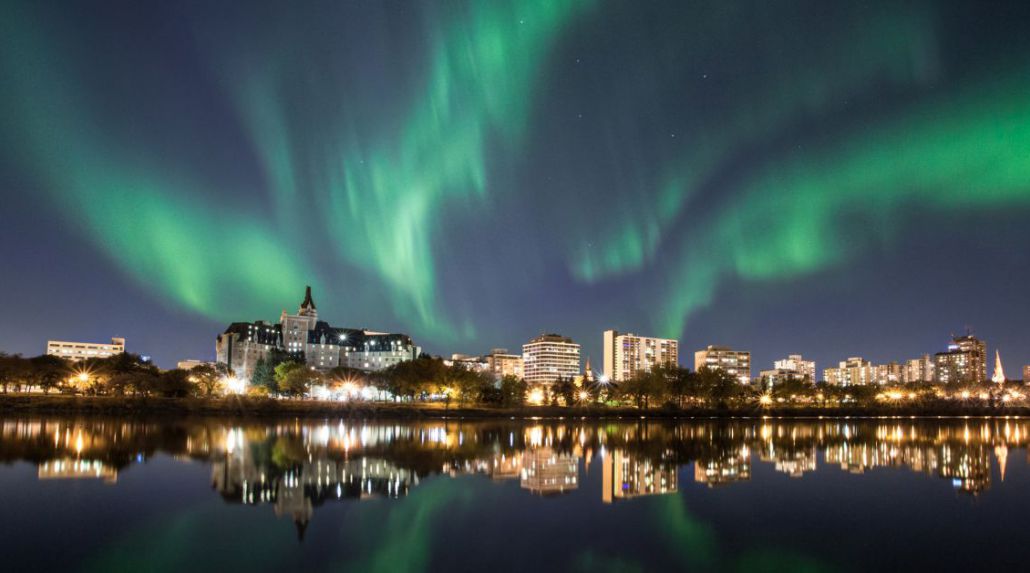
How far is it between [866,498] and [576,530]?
1473cm

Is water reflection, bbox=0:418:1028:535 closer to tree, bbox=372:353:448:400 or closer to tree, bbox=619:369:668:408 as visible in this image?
tree, bbox=372:353:448:400

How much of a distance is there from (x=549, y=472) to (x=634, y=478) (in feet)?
14.6

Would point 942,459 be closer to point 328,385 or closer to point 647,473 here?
point 647,473

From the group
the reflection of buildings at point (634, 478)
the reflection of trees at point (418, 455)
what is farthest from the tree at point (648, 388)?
the reflection of buildings at point (634, 478)

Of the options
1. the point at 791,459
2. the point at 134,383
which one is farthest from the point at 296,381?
the point at 791,459

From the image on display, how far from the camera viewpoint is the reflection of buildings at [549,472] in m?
28.3

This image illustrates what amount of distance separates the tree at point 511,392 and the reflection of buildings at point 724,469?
7017 centimetres

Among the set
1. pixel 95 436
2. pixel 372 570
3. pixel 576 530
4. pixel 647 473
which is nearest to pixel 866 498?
pixel 647 473

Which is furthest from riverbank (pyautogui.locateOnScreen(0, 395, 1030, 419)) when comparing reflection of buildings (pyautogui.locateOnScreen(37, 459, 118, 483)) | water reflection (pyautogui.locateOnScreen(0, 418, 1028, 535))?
reflection of buildings (pyautogui.locateOnScreen(37, 459, 118, 483))

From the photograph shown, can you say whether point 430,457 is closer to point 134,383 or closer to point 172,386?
point 172,386

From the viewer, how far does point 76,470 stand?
3070cm

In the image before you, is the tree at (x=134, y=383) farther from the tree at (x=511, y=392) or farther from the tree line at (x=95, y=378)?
the tree at (x=511, y=392)

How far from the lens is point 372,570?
604 inches

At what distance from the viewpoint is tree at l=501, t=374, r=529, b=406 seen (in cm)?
11356
